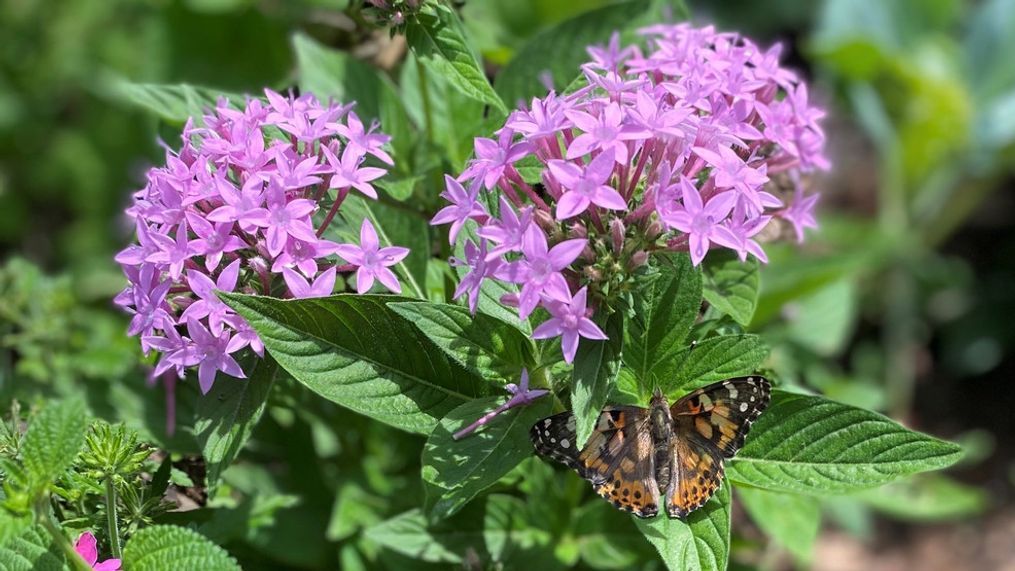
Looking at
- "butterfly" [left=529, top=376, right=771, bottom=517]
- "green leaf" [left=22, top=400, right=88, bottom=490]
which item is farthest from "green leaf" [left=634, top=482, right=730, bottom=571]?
"green leaf" [left=22, top=400, right=88, bottom=490]

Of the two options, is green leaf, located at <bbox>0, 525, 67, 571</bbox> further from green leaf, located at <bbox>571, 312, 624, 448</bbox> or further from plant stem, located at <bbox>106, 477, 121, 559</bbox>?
green leaf, located at <bbox>571, 312, 624, 448</bbox>

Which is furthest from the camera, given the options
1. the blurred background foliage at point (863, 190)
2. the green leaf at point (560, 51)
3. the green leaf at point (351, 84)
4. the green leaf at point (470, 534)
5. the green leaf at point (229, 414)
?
the blurred background foliage at point (863, 190)

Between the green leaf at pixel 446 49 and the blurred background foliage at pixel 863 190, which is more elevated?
the green leaf at pixel 446 49

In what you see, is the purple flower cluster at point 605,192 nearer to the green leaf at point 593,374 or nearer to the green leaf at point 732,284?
the green leaf at point 593,374

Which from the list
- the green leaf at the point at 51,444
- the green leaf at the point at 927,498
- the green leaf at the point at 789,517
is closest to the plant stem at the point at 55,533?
the green leaf at the point at 51,444

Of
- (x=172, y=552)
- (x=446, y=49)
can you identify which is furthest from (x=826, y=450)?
(x=172, y=552)

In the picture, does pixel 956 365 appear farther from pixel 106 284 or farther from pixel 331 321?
pixel 106 284

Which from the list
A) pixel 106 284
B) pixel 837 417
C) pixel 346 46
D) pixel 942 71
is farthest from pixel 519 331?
pixel 942 71
